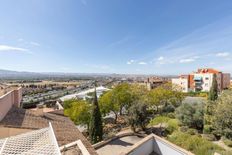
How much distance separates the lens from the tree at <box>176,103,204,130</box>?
18.9 meters

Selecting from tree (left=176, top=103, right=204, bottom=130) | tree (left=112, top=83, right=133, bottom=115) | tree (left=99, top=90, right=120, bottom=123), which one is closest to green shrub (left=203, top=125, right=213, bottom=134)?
tree (left=176, top=103, right=204, bottom=130)

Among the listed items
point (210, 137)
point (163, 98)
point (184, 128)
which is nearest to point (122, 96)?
point (163, 98)

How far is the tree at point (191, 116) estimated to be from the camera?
1886 cm

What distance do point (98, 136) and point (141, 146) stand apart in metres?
10.2


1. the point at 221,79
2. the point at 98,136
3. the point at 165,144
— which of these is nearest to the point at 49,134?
the point at 165,144

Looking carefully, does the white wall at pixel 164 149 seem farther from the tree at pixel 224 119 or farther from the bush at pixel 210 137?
the tree at pixel 224 119

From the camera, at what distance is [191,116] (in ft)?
62.8

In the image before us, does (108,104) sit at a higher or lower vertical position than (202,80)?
lower

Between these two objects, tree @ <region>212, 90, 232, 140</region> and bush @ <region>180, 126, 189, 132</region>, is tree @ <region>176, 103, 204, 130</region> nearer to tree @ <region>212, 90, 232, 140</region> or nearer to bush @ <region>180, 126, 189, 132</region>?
bush @ <region>180, 126, 189, 132</region>

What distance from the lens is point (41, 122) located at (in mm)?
12703

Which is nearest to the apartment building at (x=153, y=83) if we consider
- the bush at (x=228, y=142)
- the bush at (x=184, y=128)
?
the bush at (x=184, y=128)

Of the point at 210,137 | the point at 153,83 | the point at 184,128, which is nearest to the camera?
the point at 210,137

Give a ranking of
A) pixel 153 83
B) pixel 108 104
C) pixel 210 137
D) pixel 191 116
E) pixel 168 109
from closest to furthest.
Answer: pixel 210 137 < pixel 191 116 < pixel 108 104 < pixel 168 109 < pixel 153 83

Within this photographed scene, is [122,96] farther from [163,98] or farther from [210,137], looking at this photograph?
[210,137]
